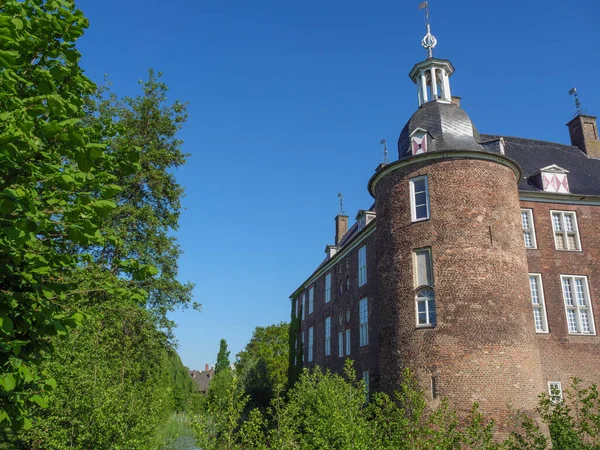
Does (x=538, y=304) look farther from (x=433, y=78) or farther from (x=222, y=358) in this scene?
(x=222, y=358)

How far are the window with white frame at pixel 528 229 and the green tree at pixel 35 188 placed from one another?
19804 millimetres

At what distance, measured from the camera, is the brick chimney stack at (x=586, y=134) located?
2642cm

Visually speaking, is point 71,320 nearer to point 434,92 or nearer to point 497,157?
point 497,157

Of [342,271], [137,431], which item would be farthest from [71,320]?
[342,271]

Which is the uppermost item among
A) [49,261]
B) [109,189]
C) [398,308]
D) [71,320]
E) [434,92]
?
[434,92]

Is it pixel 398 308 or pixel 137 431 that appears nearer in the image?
pixel 137 431

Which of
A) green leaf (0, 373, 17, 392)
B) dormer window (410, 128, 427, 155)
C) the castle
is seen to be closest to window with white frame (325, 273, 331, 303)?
the castle

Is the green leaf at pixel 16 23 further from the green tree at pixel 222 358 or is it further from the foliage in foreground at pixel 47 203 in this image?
the green tree at pixel 222 358

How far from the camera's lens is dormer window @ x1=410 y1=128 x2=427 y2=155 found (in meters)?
19.3

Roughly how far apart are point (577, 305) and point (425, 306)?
25.9 ft

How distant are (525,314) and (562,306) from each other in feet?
14.7

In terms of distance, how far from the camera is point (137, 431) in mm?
10031

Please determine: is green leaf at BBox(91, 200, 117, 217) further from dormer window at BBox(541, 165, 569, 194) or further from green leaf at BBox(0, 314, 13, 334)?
dormer window at BBox(541, 165, 569, 194)

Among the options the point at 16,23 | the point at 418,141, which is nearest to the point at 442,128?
the point at 418,141
